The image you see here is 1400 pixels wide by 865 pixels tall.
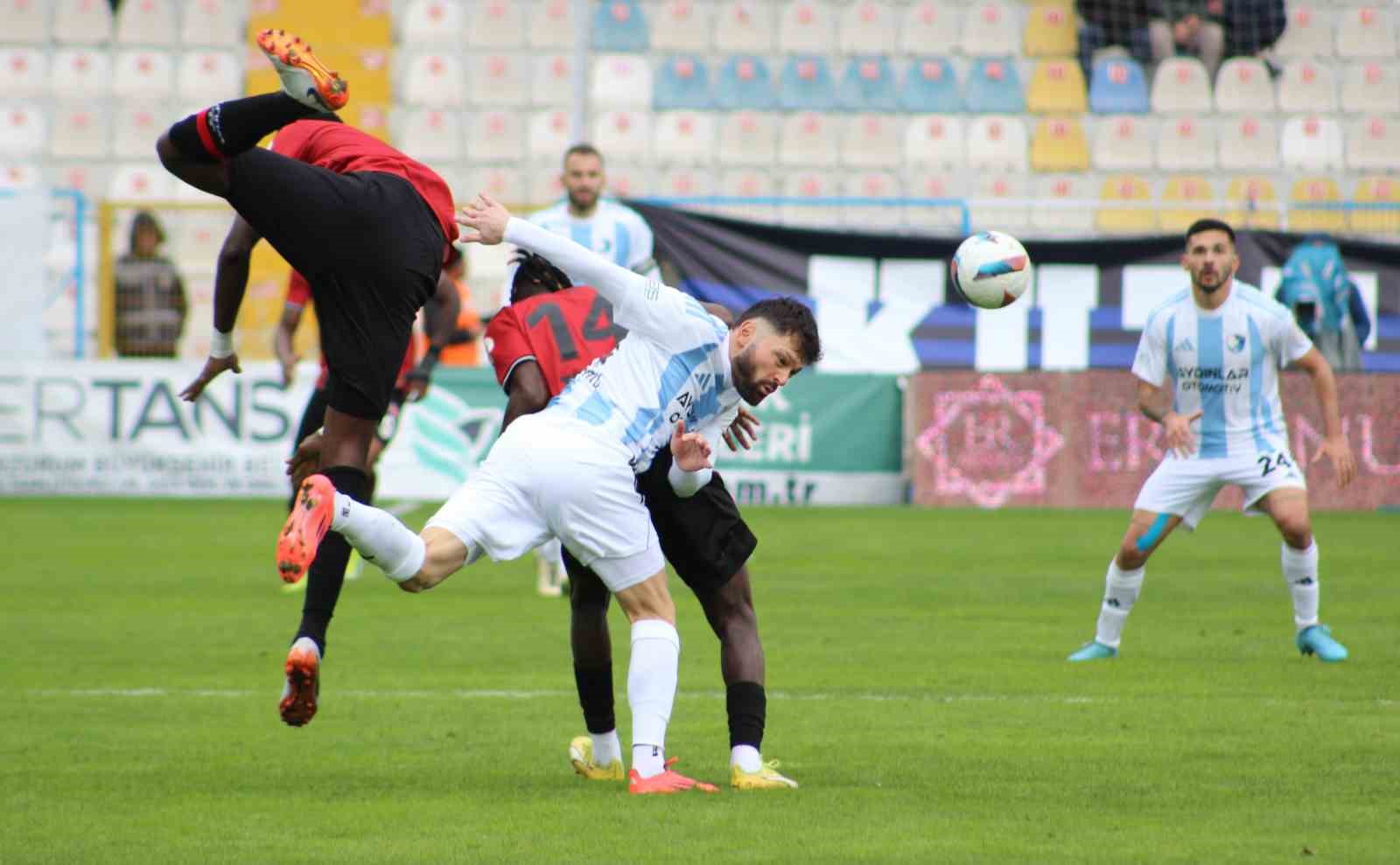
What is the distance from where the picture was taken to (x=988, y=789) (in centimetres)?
573

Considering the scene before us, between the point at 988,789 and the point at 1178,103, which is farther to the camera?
the point at 1178,103

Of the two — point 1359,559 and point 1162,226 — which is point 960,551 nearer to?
point 1359,559

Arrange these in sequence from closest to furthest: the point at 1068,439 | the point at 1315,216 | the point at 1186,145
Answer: the point at 1068,439
the point at 1315,216
the point at 1186,145

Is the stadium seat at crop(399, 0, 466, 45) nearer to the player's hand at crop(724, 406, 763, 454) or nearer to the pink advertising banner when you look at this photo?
the pink advertising banner

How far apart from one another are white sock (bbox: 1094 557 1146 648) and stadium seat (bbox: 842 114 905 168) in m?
13.6

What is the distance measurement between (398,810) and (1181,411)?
542cm

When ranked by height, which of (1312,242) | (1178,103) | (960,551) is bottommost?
(960,551)

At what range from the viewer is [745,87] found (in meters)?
22.8

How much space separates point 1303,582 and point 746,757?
4.17m

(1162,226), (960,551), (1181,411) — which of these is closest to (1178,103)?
(1162,226)

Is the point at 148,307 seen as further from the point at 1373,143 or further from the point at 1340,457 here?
the point at 1373,143

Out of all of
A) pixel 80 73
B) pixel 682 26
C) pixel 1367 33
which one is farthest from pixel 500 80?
pixel 1367 33

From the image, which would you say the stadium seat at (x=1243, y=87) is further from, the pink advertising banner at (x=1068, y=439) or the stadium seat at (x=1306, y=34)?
the pink advertising banner at (x=1068, y=439)

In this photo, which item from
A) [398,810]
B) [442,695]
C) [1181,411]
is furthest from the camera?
[1181,411]
